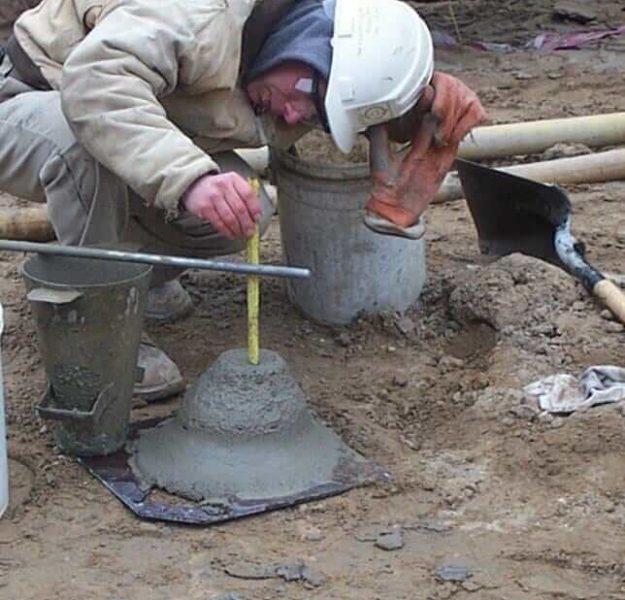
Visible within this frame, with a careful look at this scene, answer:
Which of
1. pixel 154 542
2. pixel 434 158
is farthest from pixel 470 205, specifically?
pixel 154 542

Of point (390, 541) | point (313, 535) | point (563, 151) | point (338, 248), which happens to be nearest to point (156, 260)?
point (313, 535)

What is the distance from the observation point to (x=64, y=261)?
3936 mm

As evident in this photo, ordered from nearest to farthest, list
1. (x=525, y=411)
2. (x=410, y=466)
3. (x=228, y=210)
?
(x=228, y=210) < (x=410, y=466) < (x=525, y=411)

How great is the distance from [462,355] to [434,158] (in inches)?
28.2

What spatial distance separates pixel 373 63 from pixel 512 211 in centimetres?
154

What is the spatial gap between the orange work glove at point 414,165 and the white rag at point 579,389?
59 centimetres

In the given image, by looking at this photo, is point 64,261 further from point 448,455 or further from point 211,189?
point 448,455

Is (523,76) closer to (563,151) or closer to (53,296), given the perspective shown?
(563,151)

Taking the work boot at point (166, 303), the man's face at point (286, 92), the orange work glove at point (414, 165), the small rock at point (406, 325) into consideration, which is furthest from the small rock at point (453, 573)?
the work boot at point (166, 303)

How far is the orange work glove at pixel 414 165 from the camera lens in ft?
13.9

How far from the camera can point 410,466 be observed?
3.95 m

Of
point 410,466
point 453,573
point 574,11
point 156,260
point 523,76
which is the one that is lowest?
point 574,11

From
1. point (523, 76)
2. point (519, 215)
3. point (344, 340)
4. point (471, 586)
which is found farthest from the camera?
point (523, 76)

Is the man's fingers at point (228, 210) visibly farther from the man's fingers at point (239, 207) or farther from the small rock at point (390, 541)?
the small rock at point (390, 541)
